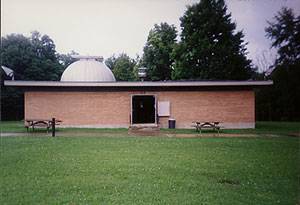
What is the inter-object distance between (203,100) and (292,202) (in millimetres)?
12277

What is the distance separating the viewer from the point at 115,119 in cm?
1570

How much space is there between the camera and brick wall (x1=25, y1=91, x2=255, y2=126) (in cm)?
1542

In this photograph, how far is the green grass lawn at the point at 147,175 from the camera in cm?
392

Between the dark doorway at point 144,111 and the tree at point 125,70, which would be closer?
the dark doorway at point 144,111

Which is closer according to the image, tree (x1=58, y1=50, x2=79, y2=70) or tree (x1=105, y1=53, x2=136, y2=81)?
tree (x1=105, y1=53, x2=136, y2=81)

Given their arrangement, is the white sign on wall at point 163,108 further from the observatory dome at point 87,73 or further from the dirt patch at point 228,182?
the dirt patch at point 228,182

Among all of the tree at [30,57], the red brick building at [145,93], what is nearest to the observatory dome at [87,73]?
the red brick building at [145,93]

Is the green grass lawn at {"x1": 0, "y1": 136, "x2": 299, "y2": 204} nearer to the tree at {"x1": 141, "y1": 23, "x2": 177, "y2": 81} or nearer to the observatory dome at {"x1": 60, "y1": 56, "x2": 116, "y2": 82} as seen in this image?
the observatory dome at {"x1": 60, "y1": 56, "x2": 116, "y2": 82}

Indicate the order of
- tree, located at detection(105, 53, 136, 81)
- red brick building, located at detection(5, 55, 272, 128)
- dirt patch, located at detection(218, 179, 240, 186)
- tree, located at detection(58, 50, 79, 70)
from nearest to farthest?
1. dirt patch, located at detection(218, 179, 240, 186)
2. red brick building, located at detection(5, 55, 272, 128)
3. tree, located at detection(105, 53, 136, 81)
4. tree, located at detection(58, 50, 79, 70)

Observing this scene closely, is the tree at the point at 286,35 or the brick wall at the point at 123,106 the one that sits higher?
the tree at the point at 286,35

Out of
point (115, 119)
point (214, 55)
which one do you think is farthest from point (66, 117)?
point (214, 55)

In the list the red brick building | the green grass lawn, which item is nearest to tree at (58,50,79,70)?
the red brick building

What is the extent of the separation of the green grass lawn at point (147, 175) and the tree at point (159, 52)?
23085 mm

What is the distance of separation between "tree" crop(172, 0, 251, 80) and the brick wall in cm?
1207
